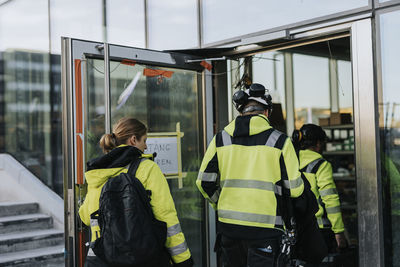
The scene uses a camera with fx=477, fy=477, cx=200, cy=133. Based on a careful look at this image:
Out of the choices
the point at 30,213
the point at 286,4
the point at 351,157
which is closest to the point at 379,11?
the point at 286,4

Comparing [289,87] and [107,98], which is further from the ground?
[289,87]

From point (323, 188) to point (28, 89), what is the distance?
677 centimetres

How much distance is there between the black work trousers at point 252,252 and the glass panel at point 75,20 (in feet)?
15.0

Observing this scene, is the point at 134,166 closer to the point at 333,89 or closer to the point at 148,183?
the point at 148,183

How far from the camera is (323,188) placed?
4367mm

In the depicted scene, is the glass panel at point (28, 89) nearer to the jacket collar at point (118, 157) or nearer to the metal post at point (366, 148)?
the jacket collar at point (118, 157)

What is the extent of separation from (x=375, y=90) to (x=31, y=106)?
7.18 m

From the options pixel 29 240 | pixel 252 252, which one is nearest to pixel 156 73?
pixel 252 252

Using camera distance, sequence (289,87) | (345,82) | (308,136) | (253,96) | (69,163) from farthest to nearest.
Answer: (289,87), (345,82), (308,136), (69,163), (253,96)

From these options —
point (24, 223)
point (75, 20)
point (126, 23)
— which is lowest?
point (24, 223)

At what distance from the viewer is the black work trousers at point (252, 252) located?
3.20 meters

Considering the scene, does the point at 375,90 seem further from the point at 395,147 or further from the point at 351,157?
the point at 351,157

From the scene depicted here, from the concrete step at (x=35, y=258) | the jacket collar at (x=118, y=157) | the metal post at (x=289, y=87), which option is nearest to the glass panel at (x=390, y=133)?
the jacket collar at (x=118, y=157)

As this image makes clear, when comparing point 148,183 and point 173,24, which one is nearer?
point 148,183
